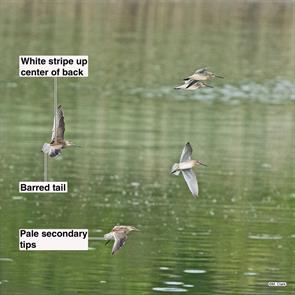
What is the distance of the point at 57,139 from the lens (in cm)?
746

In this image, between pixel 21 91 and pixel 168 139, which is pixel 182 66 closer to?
pixel 21 91

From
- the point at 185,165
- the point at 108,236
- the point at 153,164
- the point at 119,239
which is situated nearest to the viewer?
the point at 185,165

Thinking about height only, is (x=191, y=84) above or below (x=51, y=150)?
above

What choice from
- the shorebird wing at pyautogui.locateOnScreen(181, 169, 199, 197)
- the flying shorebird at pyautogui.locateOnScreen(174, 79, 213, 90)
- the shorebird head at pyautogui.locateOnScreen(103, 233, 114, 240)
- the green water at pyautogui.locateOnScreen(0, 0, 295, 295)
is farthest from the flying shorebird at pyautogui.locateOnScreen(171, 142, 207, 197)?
the green water at pyautogui.locateOnScreen(0, 0, 295, 295)

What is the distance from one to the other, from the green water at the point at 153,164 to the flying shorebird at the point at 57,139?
7.05 metres

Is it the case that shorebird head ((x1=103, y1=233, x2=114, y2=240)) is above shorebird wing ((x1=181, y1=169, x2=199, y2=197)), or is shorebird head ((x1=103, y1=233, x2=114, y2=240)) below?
below

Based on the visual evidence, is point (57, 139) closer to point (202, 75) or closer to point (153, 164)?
point (202, 75)

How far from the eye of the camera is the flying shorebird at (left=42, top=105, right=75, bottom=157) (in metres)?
7.36

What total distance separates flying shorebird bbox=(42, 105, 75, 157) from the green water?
7047 mm

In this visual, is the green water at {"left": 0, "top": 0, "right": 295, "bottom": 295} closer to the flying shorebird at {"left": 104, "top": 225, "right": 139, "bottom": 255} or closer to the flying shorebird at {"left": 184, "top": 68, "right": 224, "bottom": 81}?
the flying shorebird at {"left": 104, "top": 225, "right": 139, "bottom": 255}

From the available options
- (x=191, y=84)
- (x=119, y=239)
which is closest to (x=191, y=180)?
(x=191, y=84)

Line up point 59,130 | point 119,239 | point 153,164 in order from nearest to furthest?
1. point 59,130
2. point 119,239
3. point 153,164

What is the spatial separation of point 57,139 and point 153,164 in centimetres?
1738

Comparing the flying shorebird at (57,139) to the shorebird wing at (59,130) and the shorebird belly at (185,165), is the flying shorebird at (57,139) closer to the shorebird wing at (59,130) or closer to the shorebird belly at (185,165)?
the shorebird wing at (59,130)
